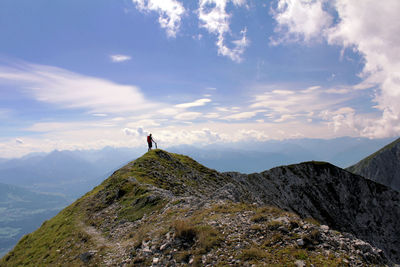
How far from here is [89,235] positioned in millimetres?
24578

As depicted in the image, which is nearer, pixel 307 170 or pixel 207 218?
pixel 207 218

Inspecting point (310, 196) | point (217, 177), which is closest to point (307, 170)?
point (310, 196)

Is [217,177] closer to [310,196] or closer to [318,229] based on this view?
[318,229]

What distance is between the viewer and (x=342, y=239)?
40.3 feet

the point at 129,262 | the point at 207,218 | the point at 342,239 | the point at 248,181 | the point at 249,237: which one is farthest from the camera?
the point at 248,181

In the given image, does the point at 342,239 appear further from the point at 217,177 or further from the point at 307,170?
the point at 307,170

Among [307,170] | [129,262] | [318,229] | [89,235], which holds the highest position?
[318,229]

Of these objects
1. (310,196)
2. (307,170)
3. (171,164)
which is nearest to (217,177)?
(171,164)

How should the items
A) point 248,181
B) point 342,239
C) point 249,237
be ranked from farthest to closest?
point 248,181
point 249,237
point 342,239

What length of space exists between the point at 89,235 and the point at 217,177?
35.8 meters

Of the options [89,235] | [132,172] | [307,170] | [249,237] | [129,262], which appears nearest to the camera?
[249,237]

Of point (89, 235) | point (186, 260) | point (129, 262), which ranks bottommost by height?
point (89, 235)

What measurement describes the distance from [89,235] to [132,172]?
726 inches

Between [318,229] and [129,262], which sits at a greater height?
[318,229]
